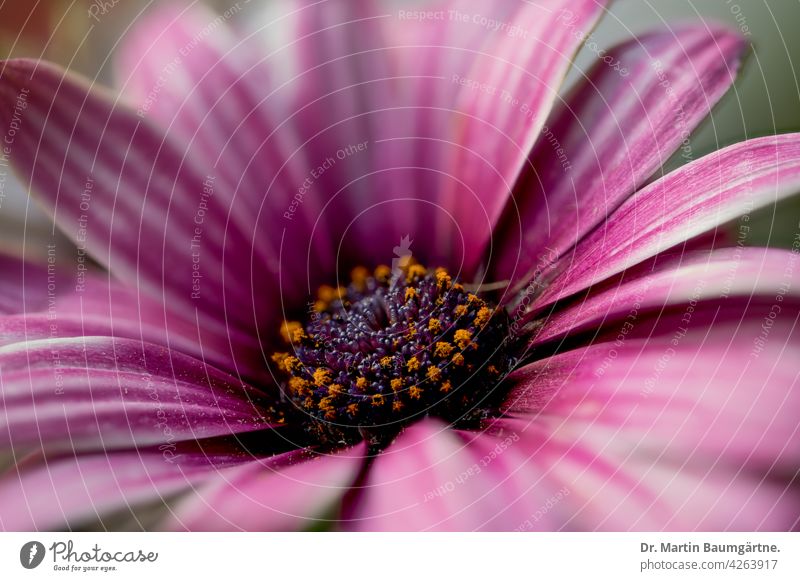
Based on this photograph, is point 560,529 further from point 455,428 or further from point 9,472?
point 9,472

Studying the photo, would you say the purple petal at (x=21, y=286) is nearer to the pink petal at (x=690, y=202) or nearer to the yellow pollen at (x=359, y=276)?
the yellow pollen at (x=359, y=276)

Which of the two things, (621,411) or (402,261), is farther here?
(402,261)

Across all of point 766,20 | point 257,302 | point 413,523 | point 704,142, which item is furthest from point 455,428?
point 766,20

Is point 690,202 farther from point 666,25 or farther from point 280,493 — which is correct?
point 280,493

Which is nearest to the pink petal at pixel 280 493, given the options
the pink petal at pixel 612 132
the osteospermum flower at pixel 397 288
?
the osteospermum flower at pixel 397 288

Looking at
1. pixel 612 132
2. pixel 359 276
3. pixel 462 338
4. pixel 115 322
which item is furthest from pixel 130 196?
pixel 612 132
